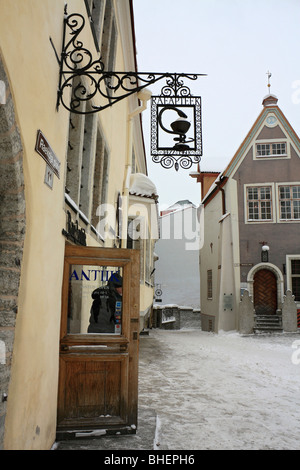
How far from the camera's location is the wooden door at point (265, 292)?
66.6ft

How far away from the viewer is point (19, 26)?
2.79m

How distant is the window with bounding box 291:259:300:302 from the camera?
65.6 ft

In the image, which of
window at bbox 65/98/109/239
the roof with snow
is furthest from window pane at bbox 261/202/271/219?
window at bbox 65/98/109/239

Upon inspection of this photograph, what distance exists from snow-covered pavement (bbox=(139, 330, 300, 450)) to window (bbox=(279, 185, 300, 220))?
Answer: 391 inches

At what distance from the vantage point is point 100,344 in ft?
14.9

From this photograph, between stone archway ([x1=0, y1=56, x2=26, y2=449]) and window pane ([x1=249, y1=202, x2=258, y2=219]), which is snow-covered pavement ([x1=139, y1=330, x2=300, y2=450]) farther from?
window pane ([x1=249, y1=202, x2=258, y2=219])

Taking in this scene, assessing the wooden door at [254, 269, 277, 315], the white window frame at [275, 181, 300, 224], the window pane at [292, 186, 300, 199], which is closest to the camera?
the wooden door at [254, 269, 277, 315]

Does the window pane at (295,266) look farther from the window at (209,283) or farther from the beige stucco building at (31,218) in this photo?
the beige stucco building at (31,218)

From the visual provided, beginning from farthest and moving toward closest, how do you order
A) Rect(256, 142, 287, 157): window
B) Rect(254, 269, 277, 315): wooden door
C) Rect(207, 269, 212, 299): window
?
Rect(207, 269, 212, 299): window < Rect(256, 142, 287, 157): window < Rect(254, 269, 277, 315): wooden door

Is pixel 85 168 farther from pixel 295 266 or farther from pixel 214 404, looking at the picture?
pixel 295 266

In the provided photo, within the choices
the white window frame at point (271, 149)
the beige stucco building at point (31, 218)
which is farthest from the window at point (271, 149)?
the beige stucco building at point (31, 218)

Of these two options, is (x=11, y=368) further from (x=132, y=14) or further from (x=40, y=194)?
(x=132, y=14)

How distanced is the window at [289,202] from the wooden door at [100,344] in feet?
57.9

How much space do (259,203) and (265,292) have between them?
4.76 meters
